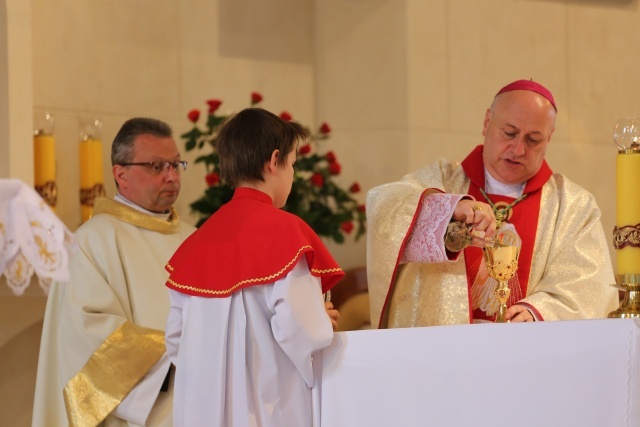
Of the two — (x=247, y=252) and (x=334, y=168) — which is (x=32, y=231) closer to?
(x=247, y=252)

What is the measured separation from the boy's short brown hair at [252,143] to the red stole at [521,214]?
3.61ft

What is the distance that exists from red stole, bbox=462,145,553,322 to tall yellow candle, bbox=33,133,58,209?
2.06 m

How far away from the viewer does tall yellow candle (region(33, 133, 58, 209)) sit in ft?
17.7

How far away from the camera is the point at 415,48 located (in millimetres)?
6734

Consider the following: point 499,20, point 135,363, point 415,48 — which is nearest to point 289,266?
point 135,363

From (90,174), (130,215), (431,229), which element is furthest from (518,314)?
(90,174)

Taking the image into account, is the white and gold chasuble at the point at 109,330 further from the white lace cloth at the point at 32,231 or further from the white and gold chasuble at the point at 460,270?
the white lace cloth at the point at 32,231

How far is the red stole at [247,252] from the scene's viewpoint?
3260mm

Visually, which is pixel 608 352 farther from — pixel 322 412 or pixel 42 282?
pixel 42 282

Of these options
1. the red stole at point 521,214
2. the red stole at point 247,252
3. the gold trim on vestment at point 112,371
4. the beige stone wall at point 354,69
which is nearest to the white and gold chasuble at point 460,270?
the red stole at point 521,214

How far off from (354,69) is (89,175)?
6.59 ft

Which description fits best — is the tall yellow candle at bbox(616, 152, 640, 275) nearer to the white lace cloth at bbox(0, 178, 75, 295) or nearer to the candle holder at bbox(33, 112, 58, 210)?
the white lace cloth at bbox(0, 178, 75, 295)

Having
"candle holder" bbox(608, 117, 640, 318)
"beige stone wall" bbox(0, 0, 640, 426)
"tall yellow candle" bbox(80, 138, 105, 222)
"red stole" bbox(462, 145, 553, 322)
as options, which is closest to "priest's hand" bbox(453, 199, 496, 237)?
"red stole" bbox(462, 145, 553, 322)

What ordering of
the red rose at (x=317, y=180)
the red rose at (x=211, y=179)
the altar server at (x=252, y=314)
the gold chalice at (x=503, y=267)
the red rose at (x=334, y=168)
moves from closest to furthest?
the altar server at (x=252, y=314)
the gold chalice at (x=503, y=267)
the red rose at (x=211, y=179)
the red rose at (x=317, y=180)
the red rose at (x=334, y=168)
